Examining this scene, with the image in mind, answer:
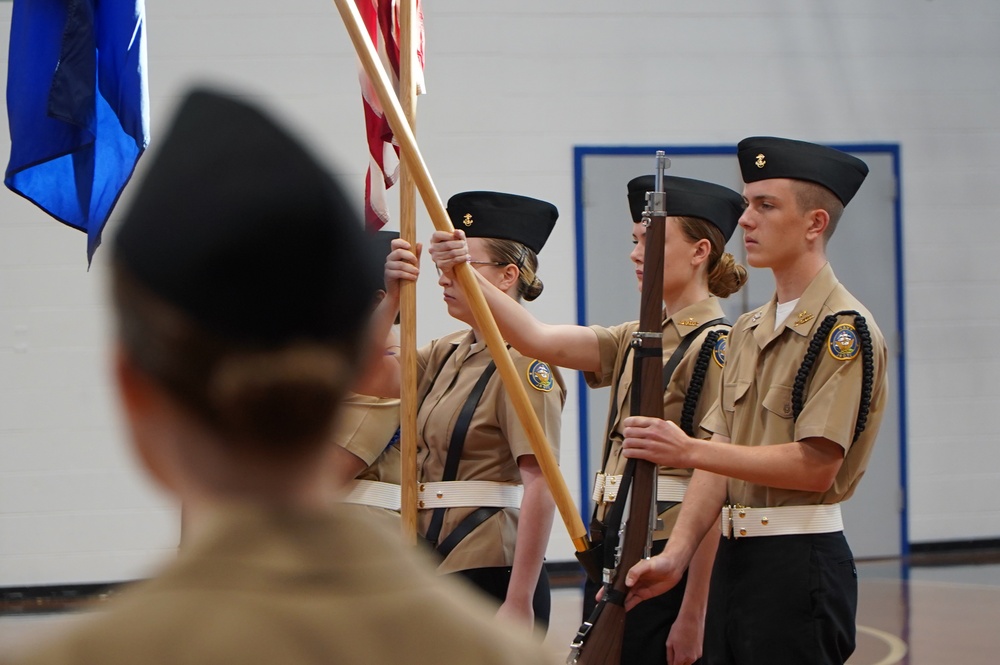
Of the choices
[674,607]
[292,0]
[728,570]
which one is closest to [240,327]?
[728,570]

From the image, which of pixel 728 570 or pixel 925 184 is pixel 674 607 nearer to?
pixel 728 570

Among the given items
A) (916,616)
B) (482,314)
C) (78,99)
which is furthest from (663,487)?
(916,616)

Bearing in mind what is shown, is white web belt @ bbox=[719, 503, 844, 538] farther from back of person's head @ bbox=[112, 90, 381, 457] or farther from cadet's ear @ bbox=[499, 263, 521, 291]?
back of person's head @ bbox=[112, 90, 381, 457]

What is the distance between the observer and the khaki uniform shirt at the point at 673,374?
2541 mm

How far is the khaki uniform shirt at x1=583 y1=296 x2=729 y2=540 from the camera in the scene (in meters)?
2.54

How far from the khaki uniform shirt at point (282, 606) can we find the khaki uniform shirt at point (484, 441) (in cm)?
196

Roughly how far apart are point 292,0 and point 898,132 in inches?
132

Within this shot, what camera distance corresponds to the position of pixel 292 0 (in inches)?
225

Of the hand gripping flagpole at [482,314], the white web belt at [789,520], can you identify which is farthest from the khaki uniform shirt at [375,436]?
the white web belt at [789,520]

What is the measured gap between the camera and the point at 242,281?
1.87 feet

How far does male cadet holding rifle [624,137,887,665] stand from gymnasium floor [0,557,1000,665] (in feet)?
5.15

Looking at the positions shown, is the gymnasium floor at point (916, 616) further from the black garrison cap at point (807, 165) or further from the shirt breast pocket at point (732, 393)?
the black garrison cap at point (807, 165)

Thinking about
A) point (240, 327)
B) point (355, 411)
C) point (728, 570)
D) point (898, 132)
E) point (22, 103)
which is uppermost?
point (898, 132)

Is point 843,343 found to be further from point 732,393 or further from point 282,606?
point 282,606
